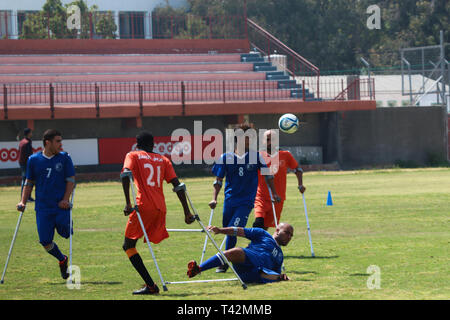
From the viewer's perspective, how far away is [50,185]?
1020cm

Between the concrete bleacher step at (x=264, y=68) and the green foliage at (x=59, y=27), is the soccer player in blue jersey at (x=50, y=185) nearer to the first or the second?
the concrete bleacher step at (x=264, y=68)

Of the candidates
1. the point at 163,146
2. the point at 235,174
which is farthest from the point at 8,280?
the point at 163,146

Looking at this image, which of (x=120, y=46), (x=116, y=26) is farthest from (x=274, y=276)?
(x=116, y=26)

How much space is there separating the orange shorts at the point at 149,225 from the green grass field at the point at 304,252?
70 centimetres

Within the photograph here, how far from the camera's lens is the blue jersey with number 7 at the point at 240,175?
1085cm

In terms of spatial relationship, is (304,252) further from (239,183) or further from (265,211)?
(239,183)

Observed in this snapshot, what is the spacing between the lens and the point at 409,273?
9.73 meters

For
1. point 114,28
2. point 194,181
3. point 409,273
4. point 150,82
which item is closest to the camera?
point 409,273

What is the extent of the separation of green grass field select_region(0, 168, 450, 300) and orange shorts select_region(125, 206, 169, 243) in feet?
2.30

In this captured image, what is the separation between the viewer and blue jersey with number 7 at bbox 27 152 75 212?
10.2 m

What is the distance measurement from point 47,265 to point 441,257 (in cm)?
607

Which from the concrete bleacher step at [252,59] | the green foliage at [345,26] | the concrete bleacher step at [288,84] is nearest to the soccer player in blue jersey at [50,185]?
the concrete bleacher step at [288,84]

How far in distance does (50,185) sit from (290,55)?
34.5m
